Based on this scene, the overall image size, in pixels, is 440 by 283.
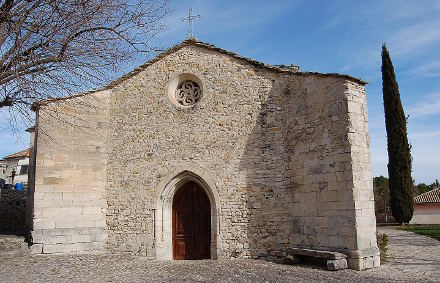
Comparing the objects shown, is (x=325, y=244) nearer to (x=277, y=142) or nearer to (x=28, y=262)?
(x=277, y=142)

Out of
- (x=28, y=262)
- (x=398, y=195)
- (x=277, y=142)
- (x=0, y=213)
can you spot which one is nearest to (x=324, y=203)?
(x=277, y=142)

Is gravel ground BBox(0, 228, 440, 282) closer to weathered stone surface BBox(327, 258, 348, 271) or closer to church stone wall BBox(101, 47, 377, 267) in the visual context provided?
weathered stone surface BBox(327, 258, 348, 271)

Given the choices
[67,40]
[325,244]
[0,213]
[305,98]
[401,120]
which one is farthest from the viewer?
[401,120]

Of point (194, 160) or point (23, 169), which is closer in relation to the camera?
point (194, 160)

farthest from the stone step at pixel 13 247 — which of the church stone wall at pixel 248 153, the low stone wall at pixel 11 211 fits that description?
the low stone wall at pixel 11 211

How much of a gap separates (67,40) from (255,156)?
5546 mm

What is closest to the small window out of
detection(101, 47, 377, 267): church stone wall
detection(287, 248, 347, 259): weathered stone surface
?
detection(101, 47, 377, 267): church stone wall

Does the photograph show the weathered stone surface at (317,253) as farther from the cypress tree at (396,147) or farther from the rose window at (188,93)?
the cypress tree at (396,147)

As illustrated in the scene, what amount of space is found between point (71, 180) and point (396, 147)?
16.3 m

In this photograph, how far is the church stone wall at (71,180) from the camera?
942 cm

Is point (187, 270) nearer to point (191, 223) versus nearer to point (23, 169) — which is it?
point (191, 223)

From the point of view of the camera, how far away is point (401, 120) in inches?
753

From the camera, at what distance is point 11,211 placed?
14.0 m

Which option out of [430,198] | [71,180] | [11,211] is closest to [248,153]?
[71,180]
